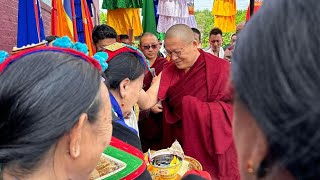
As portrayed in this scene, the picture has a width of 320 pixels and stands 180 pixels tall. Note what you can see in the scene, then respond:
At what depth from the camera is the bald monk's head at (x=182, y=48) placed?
9.16ft

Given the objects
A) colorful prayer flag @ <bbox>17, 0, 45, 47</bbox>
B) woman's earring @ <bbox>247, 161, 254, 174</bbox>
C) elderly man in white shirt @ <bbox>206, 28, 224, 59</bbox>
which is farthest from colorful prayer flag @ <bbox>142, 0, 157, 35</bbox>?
woman's earring @ <bbox>247, 161, 254, 174</bbox>

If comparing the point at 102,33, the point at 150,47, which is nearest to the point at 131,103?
the point at 102,33

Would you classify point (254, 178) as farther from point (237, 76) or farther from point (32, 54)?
point (32, 54)

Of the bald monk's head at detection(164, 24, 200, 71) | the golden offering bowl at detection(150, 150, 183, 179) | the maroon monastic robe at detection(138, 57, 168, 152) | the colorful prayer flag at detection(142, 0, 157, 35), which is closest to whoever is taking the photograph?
the golden offering bowl at detection(150, 150, 183, 179)

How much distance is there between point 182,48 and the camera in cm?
279

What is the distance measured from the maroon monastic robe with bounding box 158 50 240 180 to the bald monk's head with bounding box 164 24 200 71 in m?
0.06

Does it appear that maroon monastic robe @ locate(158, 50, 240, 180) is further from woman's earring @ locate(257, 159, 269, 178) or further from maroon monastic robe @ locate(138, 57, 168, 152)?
woman's earring @ locate(257, 159, 269, 178)

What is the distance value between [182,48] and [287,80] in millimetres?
2371

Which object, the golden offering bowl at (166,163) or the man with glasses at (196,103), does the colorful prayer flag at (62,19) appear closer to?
the man with glasses at (196,103)

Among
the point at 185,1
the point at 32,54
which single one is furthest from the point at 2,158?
the point at 185,1

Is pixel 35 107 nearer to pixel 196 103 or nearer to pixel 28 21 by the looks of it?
pixel 28 21

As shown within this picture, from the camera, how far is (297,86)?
1.41 feet

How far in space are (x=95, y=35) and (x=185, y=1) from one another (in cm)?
212

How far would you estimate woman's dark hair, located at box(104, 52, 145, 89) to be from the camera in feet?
5.88
